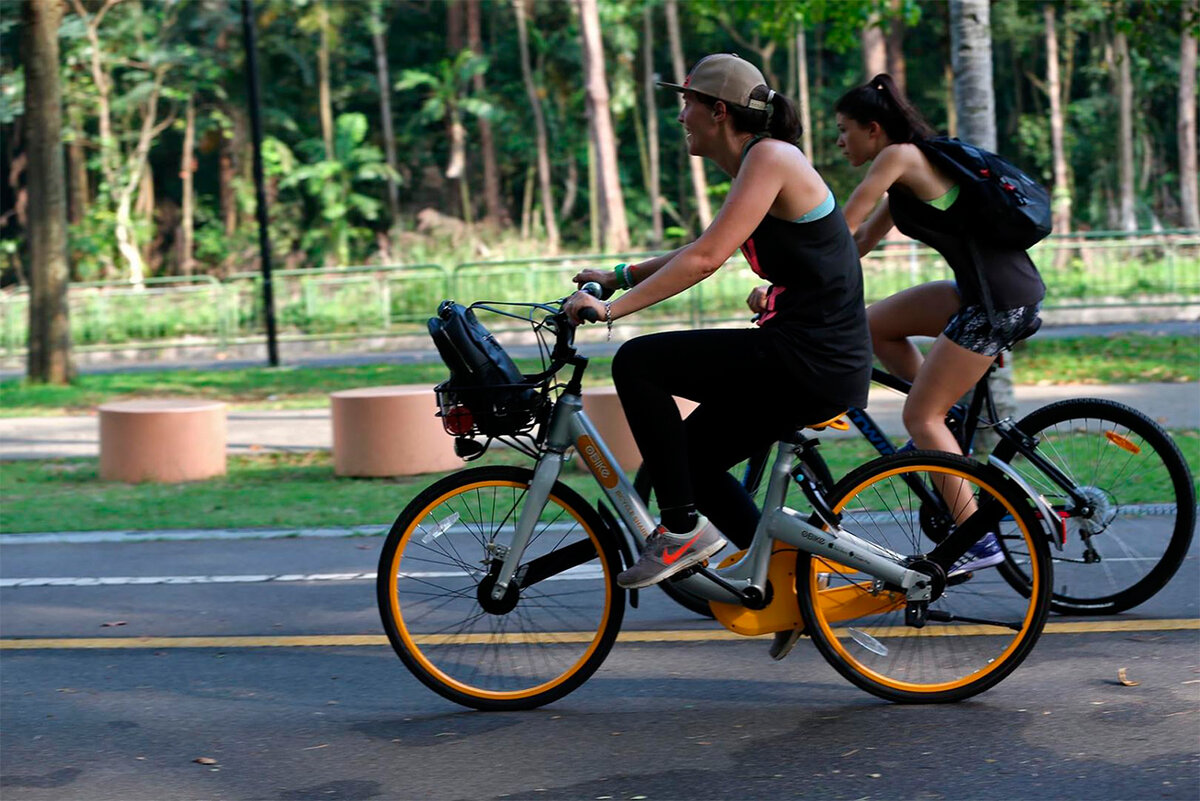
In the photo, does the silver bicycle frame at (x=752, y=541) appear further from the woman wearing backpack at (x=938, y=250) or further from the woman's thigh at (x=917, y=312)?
the woman's thigh at (x=917, y=312)

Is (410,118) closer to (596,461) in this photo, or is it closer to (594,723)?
(596,461)

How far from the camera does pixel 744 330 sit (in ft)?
14.6

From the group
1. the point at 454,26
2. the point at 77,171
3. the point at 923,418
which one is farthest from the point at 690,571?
the point at 454,26

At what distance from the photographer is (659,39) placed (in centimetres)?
4788

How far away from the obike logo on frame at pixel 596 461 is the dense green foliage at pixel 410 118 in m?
30.2

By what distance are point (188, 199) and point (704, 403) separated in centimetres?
4073

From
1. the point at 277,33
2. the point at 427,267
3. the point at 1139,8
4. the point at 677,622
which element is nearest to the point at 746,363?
the point at 677,622

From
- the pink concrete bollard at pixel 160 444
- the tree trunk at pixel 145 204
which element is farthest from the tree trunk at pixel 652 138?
the pink concrete bollard at pixel 160 444

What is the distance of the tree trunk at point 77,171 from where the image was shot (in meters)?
39.4

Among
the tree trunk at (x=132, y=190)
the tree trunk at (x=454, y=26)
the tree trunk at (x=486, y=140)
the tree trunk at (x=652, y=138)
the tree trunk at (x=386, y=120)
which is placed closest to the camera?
the tree trunk at (x=132, y=190)

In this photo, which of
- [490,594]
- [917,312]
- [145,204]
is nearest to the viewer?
[490,594]

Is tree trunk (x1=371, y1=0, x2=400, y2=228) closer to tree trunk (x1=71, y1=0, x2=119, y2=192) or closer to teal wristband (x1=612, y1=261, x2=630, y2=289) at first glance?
tree trunk (x1=71, y1=0, x2=119, y2=192)

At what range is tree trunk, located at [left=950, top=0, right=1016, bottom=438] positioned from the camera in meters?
9.69

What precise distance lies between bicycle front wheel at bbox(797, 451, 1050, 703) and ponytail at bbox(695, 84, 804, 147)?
1.01 metres
